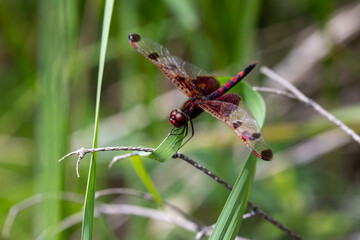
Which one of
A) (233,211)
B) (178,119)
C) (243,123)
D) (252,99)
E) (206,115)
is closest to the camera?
(233,211)

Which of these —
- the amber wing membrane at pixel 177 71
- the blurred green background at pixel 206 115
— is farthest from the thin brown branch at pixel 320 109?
the blurred green background at pixel 206 115

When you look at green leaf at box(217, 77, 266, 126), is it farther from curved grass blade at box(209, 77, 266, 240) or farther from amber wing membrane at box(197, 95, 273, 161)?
curved grass blade at box(209, 77, 266, 240)

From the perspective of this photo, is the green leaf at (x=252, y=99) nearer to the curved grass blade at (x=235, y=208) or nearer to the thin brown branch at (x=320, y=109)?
the thin brown branch at (x=320, y=109)

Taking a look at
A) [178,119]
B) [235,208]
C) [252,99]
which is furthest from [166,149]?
[178,119]

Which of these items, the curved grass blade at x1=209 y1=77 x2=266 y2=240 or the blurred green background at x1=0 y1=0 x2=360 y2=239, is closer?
the curved grass blade at x1=209 y1=77 x2=266 y2=240

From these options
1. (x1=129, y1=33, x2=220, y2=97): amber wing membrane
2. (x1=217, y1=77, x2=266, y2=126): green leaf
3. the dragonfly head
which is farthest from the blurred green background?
(x1=217, y1=77, x2=266, y2=126): green leaf

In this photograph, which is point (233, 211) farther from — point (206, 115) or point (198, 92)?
point (206, 115)

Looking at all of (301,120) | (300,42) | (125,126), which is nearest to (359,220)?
(301,120)

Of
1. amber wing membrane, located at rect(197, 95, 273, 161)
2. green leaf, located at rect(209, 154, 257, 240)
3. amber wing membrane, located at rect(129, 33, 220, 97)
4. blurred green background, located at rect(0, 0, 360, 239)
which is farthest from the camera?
blurred green background, located at rect(0, 0, 360, 239)
